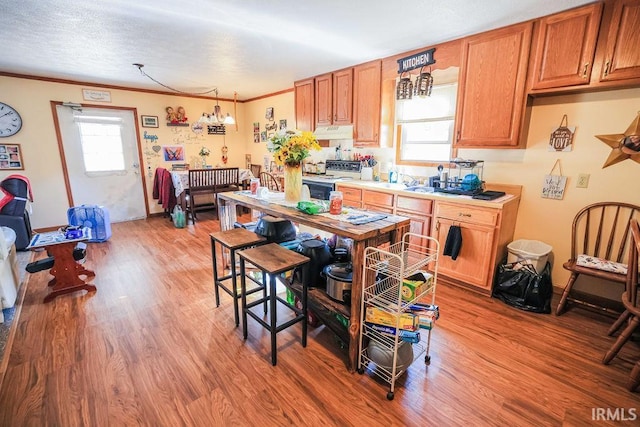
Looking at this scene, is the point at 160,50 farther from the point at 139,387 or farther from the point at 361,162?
the point at 139,387

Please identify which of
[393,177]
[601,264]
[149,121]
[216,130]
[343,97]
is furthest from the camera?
[216,130]

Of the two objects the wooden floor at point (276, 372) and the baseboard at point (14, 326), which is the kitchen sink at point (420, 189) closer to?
the wooden floor at point (276, 372)

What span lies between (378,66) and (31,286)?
4.23 metres

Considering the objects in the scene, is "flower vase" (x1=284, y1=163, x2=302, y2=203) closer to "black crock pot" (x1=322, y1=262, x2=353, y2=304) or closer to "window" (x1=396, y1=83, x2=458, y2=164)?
"black crock pot" (x1=322, y1=262, x2=353, y2=304)

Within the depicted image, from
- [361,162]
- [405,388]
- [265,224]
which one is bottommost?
[405,388]

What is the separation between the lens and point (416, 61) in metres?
2.99

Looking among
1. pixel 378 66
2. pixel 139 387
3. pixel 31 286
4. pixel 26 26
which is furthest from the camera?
pixel 378 66

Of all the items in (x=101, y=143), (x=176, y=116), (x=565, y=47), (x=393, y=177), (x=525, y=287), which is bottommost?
(x=525, y=287)

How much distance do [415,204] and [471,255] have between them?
691 millimetres

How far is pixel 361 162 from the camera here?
12.5 ft

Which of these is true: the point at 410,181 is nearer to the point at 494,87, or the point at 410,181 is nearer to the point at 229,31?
the point at 494,87

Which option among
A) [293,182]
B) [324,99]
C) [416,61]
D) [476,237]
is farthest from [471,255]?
[324,99]

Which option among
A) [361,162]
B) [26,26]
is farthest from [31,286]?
[361,162]

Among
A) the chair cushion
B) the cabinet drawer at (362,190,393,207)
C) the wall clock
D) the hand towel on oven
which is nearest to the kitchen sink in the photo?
the cabinet drawer at (362,190,393,207)
